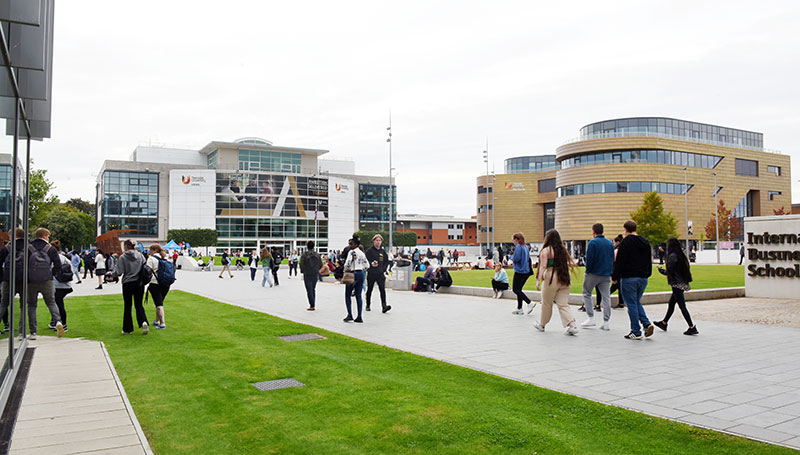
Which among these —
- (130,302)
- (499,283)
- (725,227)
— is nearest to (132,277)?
(130,302)

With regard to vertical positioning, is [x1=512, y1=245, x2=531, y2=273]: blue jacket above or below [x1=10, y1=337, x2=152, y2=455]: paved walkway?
above

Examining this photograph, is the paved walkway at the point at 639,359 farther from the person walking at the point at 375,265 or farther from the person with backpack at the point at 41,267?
the person with backpack at the point at 41,267

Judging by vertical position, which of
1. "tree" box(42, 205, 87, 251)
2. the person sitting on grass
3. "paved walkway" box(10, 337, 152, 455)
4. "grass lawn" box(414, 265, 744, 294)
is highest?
"tree" box(42, 205, 87, 251)

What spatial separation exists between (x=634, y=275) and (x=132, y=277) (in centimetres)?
822

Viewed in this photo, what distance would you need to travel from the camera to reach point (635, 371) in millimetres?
6457

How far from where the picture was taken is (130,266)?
9.38 meters

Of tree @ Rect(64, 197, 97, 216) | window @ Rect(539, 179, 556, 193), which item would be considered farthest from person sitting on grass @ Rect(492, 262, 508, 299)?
tree @ Rect(64, 197, 97, 216)

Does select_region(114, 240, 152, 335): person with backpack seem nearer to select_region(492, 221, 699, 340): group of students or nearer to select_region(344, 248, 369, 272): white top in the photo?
select_region(344, 248, 369, 272): white top

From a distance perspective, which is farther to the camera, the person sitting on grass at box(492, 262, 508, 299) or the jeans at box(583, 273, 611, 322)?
the person sitting on grass at box(492, 262, 508, 299)

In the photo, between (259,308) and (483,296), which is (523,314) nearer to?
(483,296)

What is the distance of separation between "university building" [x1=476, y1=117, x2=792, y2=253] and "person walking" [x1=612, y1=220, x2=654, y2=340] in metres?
60.1

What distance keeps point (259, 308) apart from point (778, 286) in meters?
14.5

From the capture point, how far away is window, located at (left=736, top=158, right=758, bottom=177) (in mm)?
71875

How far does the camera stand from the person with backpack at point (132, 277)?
9.35m
